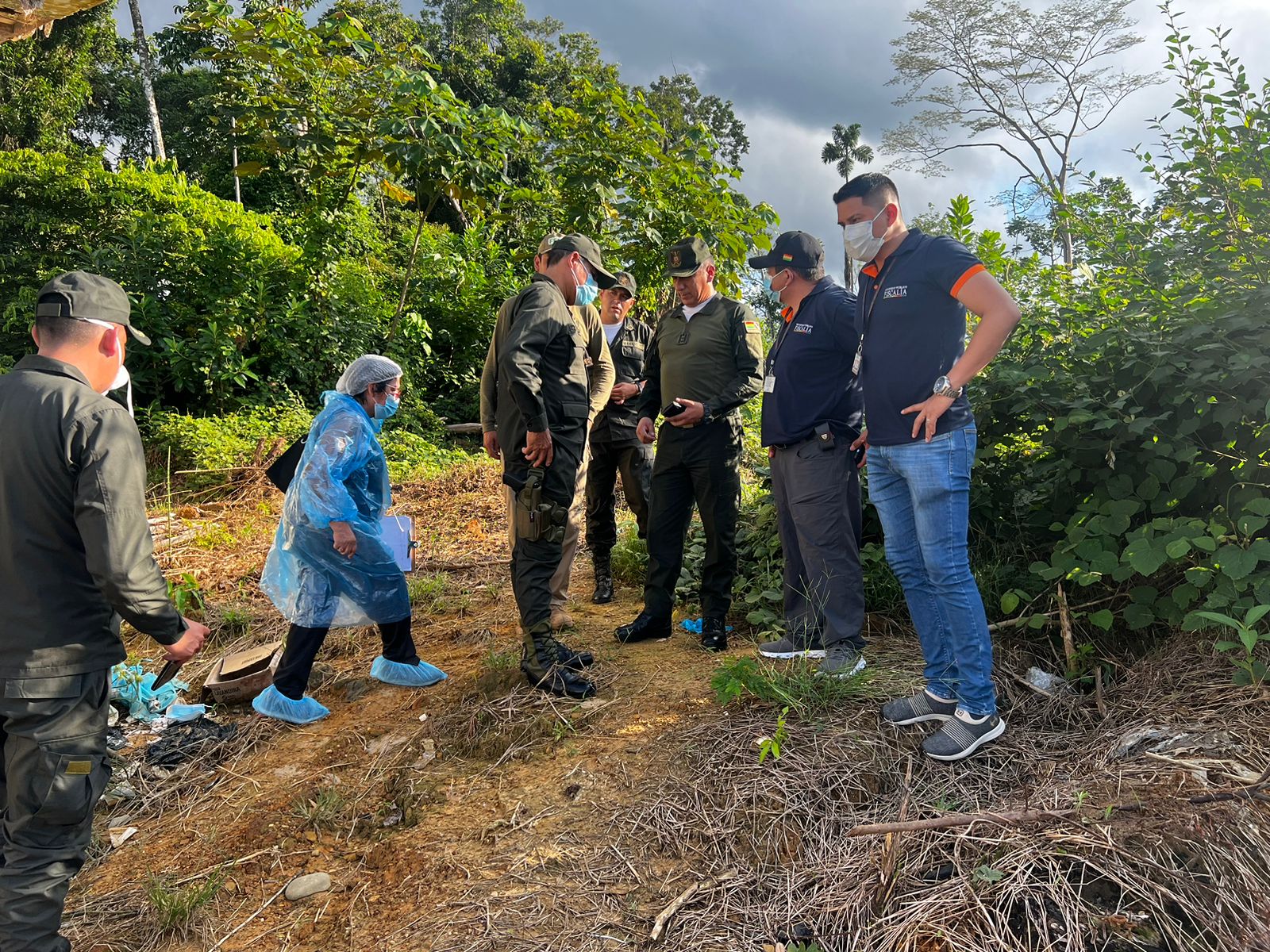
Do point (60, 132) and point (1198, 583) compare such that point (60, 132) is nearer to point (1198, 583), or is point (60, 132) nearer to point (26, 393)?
point (26, 393)

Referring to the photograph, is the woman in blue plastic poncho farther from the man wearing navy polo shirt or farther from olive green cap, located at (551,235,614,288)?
the man wearing navy polo shirt

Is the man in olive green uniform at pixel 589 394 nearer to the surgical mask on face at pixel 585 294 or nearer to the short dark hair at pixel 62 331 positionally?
the surgical mask on face at pixel 585 294

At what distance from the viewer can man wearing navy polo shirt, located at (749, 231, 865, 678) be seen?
10.9ft

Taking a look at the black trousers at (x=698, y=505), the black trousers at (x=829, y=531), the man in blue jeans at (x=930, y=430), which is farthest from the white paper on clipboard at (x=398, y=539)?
the man in blue jeans at (x=930, y=430)

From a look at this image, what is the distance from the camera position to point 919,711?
2.75 metres

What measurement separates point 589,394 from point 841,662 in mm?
2114

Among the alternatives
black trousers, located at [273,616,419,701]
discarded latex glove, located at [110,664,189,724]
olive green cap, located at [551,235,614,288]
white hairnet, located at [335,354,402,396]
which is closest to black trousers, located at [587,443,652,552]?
olive green cap, located at [551,235,614,288]

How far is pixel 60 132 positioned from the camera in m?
14.7

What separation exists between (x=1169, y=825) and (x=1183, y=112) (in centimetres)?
276

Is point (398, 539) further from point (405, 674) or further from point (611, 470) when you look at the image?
point (611, 470)

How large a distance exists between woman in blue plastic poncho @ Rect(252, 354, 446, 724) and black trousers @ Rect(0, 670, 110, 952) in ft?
4.66

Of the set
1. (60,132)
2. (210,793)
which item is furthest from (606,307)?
(60,132)

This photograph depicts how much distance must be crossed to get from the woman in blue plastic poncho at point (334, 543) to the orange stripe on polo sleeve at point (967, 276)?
2.55 m

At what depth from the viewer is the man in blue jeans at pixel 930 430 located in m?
2.50
